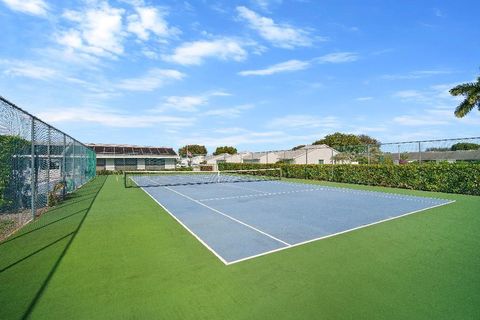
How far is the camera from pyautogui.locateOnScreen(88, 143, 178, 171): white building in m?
49.3

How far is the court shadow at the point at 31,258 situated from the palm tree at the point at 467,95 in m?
30.1

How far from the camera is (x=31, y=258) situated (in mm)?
6094

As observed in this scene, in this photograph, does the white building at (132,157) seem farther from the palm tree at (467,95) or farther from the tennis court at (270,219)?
the palm tree at (467,95)

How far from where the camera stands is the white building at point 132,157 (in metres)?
49.3

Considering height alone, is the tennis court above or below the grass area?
above

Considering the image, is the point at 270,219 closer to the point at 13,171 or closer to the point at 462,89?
the point at 13,171

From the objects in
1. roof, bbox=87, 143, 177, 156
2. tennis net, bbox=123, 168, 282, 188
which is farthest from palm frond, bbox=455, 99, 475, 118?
roof, bbox=87, 143, 177, 156

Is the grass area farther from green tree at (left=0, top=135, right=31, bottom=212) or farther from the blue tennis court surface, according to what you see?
green tree at (left=0, top=135, right=31, bottom=212)

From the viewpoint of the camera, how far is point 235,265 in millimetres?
5598

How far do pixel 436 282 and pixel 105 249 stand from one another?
684 cm

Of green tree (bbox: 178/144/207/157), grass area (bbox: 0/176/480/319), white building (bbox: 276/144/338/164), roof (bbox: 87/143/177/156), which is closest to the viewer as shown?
grass area (bbox: 0/176/480/319)

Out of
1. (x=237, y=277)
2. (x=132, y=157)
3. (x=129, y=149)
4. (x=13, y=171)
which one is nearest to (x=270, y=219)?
(x=237, y=277)

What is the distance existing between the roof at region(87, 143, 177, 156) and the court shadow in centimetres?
4356

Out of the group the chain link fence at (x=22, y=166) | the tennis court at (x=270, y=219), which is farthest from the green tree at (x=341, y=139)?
the chain link fence at (x=22, y=166)
